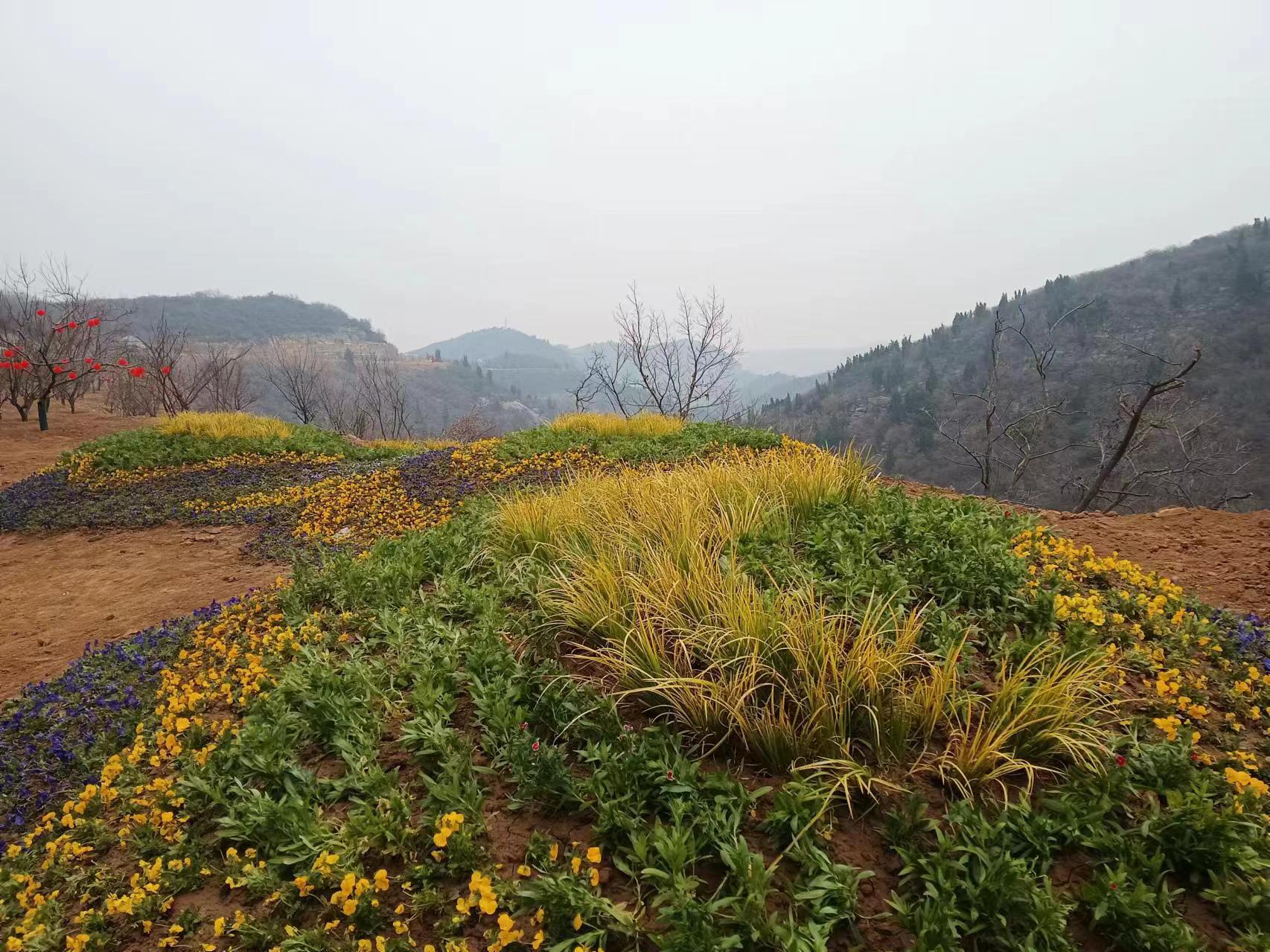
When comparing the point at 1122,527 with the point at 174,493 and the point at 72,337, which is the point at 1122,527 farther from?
the point at 72,337

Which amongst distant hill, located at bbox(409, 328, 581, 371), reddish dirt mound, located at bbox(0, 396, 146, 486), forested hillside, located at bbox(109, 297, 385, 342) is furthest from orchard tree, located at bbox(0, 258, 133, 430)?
distant hill, located at bbox(409, 328, 581, 371)

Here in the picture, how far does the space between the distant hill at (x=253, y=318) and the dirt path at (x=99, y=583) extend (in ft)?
253

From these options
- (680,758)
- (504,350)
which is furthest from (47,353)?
(504,350)

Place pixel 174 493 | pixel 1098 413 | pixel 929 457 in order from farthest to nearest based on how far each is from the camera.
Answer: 1. pixel 929 457
2. pixel 1098 413
3. pixel 174 493

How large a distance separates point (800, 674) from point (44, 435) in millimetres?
18784

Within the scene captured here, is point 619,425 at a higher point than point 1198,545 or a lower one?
higher

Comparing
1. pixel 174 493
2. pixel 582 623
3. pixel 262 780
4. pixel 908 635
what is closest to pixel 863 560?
pixel 908 635

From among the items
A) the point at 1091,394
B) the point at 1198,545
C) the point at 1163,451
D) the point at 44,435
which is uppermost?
the point at 1091,394

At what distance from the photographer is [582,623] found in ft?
10.2

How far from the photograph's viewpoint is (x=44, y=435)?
13.8m

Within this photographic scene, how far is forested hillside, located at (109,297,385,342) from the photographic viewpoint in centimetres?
8025

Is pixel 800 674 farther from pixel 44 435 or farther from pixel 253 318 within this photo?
pixel 253 318

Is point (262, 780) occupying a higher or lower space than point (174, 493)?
lower

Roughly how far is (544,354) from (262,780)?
543 ft
